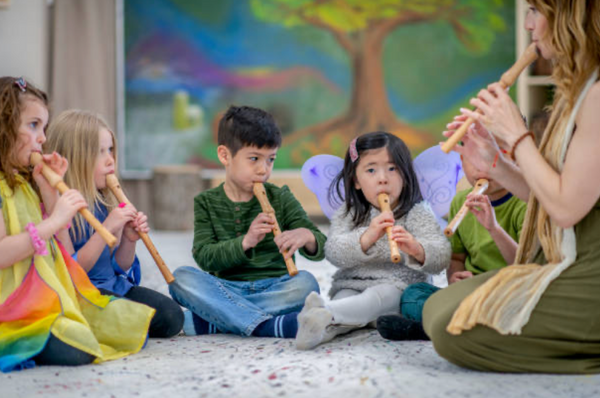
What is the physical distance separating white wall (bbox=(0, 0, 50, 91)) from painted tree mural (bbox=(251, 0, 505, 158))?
1668 mm

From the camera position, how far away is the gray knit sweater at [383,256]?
6.51 feet

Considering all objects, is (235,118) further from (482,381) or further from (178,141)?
(178,141)

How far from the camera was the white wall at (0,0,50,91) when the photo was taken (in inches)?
200

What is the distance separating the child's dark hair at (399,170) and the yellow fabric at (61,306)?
0.69m

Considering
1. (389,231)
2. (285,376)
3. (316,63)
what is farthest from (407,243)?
(316,63)

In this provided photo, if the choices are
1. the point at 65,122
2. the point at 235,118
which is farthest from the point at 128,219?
the point at 235,118

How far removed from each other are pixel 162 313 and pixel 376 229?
631 millimetres

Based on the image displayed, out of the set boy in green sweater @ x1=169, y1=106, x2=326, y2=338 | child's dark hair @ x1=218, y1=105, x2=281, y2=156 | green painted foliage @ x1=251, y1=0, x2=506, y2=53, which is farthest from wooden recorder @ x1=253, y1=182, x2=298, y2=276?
green painted foliage @ x1=251, y1=0, x2=506, y2=53

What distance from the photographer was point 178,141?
582 cm

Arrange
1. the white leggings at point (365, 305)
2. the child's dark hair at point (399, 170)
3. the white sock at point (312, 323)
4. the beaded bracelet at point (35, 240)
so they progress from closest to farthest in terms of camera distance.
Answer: the beaded bracelet at point (35, 240), the white sock at point (312, 323), the white leggings at point (365, 305), the child's dark hair at point (399, 170)

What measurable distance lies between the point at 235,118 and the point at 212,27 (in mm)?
3797

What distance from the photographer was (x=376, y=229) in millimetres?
1949

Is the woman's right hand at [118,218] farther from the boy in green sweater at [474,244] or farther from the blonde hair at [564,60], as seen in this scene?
the blonde hair at [564,60]

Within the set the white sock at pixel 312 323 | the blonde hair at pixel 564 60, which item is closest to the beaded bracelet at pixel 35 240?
the white sock at pixel 312 323
